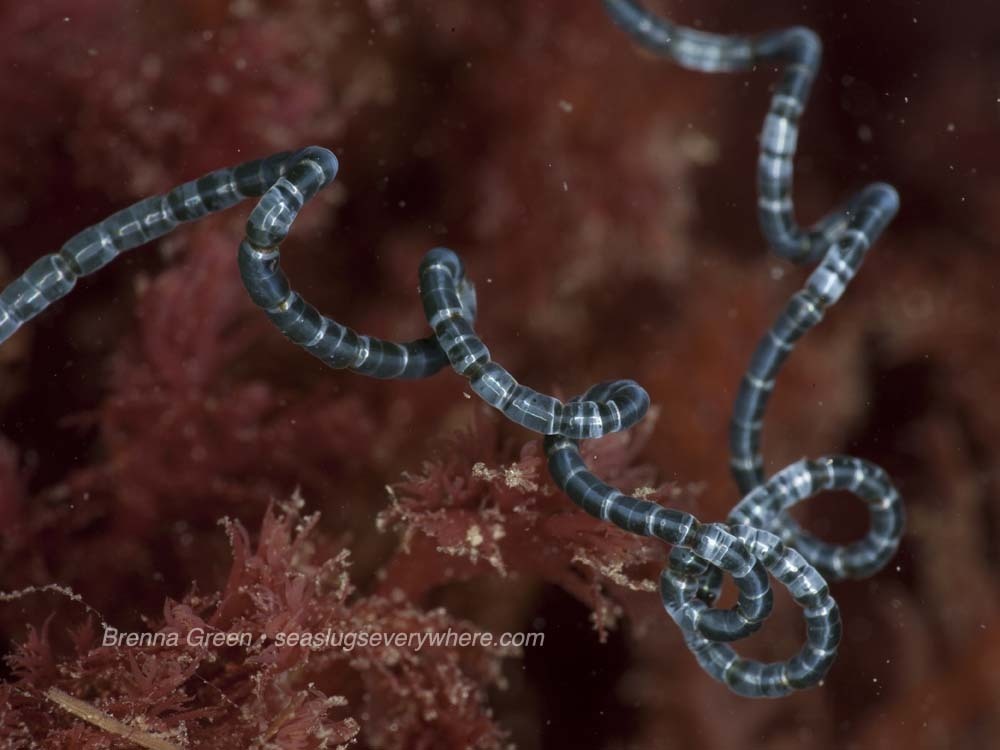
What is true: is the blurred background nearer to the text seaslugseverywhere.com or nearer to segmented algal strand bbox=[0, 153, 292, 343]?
the text seaslugseverywhere.com

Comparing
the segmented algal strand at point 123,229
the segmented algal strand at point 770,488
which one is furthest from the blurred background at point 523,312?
the segmented algal strand at point 123,229

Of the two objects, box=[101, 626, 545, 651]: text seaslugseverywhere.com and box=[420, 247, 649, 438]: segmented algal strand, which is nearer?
box=[101, 626, 545, 651]: text seaslugseverywhere.com

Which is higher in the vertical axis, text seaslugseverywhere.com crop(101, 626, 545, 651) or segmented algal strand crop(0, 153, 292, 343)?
segmented algal strand crop(0, 153, 292, 343)

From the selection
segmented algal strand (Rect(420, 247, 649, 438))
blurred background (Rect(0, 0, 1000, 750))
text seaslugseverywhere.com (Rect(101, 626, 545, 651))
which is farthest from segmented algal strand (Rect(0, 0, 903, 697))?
text seaslugseverywhere.com (Rect(101, 626, 545, 651))

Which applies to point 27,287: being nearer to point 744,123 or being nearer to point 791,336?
point 791,336

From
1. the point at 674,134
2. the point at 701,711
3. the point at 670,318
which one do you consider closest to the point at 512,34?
the point at 674,134

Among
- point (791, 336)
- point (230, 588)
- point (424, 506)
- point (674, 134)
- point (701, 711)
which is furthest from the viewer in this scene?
point (674, 134)

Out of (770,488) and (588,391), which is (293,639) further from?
(770,488)

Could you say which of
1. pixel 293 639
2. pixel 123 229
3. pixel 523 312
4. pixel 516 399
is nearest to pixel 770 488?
pixel 516 399

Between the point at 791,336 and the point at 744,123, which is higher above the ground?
the point at 744,123
